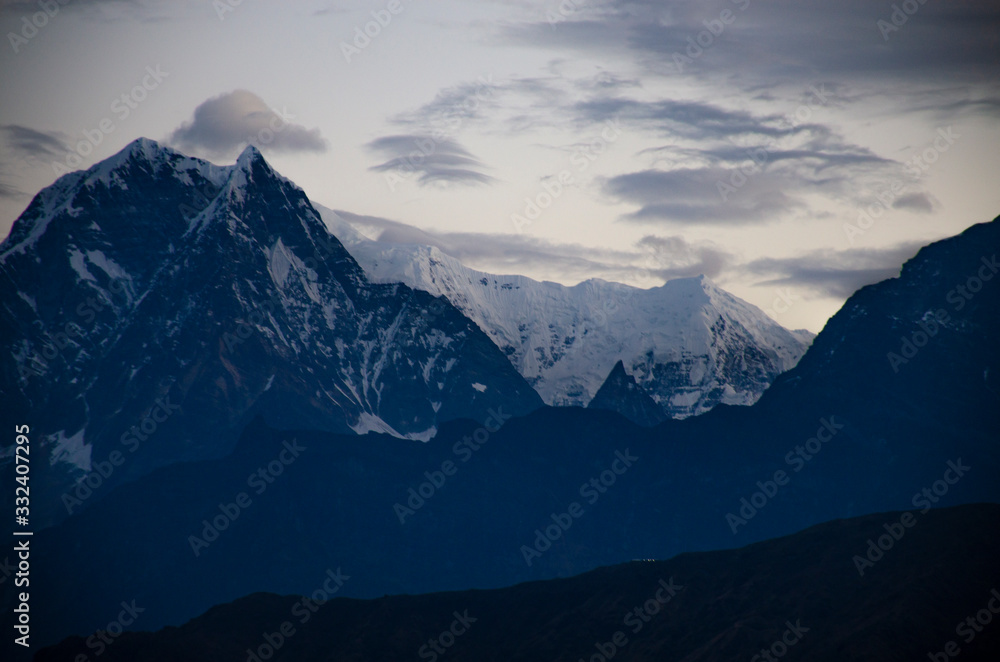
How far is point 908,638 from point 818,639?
1386 centimetres

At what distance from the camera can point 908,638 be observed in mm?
191625

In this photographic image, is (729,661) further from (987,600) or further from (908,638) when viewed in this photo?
(987,600)

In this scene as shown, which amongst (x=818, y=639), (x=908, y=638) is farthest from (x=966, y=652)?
(x=818, y=639)

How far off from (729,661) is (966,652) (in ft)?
112

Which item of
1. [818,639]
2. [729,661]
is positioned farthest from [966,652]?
[729,661]

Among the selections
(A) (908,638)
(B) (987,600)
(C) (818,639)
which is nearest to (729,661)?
(C) (818,639)

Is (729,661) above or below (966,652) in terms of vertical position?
below

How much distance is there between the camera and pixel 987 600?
653 feet

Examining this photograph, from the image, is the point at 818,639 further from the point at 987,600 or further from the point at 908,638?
the point at 987,600

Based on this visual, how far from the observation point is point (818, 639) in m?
200

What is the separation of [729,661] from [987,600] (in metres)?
40.1

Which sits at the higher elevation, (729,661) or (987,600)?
(987,600)

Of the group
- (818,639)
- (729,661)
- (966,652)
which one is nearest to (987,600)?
(966,652)

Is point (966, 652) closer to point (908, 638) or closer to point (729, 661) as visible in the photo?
point (908, 638)
